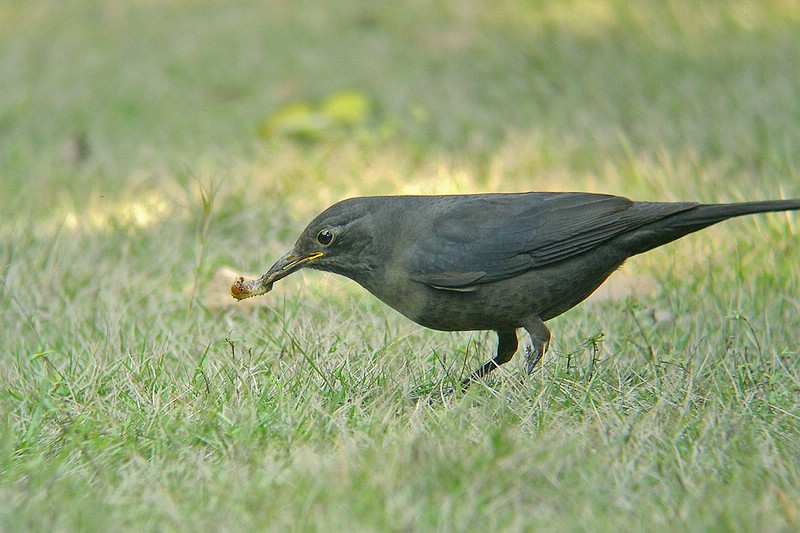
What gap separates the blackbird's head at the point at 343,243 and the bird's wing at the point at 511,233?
0.16 m

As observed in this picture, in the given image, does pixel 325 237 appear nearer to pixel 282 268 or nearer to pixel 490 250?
pixel 282 268

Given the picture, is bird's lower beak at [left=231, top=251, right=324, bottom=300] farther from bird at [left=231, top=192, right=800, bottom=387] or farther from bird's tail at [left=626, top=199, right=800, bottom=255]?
bird's tail at [left=626, top=199, right=800, bottom=255]

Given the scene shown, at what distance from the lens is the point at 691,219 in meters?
3.38

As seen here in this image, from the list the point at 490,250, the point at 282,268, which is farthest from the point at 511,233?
the point at 282,268

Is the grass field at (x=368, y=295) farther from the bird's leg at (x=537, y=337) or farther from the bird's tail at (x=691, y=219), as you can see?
the bird's tail at (x=691, y=219)

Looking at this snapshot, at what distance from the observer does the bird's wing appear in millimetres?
3375

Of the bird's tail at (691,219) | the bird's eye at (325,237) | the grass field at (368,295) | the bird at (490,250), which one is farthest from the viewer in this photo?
the bird's eye at (325,237)

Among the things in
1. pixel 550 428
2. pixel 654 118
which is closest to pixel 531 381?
pixel 550 428

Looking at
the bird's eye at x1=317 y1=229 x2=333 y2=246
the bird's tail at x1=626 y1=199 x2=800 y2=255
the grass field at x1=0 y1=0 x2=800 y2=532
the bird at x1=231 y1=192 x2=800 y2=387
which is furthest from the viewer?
the bird's eye at x1=317 y1=229 x2=333 y2=246

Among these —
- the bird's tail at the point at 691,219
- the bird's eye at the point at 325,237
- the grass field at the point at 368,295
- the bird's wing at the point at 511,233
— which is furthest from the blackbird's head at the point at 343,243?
the bird's tail at the point at 691,219

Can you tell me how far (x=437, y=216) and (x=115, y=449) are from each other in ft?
4.35

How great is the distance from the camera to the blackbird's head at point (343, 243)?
3.48 m

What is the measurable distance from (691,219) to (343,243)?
1187 mm

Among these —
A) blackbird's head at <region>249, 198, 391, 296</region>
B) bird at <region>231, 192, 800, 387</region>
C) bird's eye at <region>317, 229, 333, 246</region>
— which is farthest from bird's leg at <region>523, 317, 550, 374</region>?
bird's eye at <region>317, 229, 333, 246</region>
